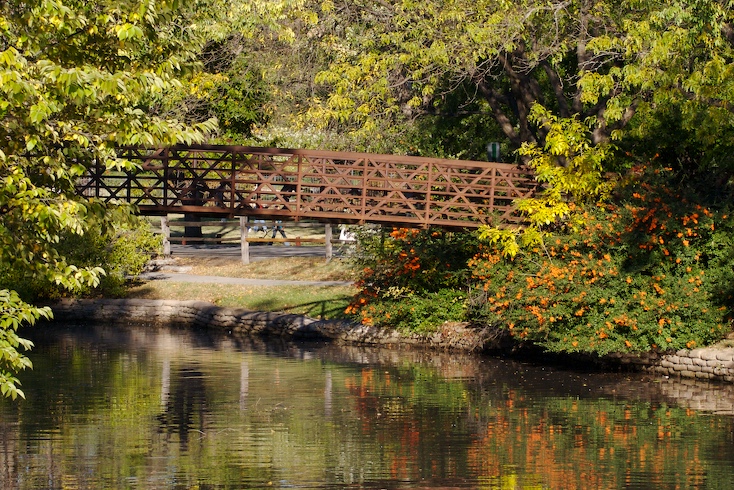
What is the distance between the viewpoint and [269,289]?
102 ft

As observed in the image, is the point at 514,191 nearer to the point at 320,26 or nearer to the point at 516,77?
the point at 516,77

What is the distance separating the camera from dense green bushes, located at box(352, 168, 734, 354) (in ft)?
71.6

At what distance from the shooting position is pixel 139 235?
3222 cm

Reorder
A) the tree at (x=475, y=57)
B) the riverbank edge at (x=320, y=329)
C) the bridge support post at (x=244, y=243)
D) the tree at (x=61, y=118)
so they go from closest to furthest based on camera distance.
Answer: the tree at (x=61, y=118) → the riverbank edge at (x=320, y=329) → the tree at (x=475, y=57) → the bridge support post at (x=244, y=243)

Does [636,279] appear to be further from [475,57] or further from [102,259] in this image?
A: [102,259]

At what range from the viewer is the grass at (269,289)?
29.5 meters

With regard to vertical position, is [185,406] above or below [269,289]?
below

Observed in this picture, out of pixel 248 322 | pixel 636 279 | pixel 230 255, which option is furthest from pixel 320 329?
pixel 230 255

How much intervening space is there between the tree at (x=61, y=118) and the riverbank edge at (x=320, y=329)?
1228 cm

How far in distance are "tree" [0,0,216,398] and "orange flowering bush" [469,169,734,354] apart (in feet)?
36.5

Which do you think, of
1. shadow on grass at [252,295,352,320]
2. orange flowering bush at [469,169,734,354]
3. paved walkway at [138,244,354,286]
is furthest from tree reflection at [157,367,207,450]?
paved walkway at [138,244,354,286]

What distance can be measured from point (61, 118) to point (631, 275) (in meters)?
12.6

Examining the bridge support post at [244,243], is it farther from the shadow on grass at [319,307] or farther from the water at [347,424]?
the water at [347,424]

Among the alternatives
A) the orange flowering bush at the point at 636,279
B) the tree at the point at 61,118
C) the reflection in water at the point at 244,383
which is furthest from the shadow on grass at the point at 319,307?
the tree at the point at 61,118
